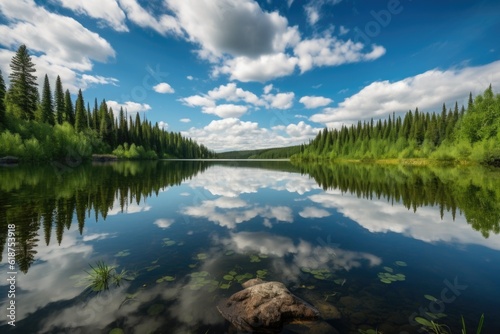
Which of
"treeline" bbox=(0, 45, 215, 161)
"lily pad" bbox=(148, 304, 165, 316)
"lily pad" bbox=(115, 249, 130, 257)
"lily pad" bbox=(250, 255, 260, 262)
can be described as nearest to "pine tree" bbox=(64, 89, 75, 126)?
"treeline" bbox=(0, 45, 215, 161)

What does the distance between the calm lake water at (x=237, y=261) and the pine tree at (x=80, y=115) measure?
8594 centimetres

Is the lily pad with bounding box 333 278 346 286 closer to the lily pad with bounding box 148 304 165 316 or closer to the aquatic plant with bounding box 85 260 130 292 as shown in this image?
the lily pad with bounding box 148 304 165 316

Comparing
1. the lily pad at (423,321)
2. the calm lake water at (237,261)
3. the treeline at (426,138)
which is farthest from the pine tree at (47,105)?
the treeline at (426,138)

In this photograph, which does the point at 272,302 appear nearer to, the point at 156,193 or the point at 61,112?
the point at 156,193

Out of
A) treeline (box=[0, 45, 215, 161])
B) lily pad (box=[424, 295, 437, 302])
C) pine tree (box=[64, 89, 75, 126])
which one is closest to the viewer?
lily pad (box=[424, 295, 437, 302])

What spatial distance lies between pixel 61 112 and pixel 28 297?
108 metres

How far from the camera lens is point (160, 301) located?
621 cm

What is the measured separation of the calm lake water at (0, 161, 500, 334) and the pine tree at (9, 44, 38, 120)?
74750 mm

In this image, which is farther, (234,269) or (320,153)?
(320,153)

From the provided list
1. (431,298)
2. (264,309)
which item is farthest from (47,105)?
(431,298)

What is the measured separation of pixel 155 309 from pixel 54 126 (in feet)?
305

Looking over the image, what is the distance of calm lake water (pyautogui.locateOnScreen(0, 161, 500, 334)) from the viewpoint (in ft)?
18.8

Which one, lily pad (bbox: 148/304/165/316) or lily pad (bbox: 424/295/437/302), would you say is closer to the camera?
lily pad (bbox: 148/304/165/316)

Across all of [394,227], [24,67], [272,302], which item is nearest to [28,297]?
[272,302]
